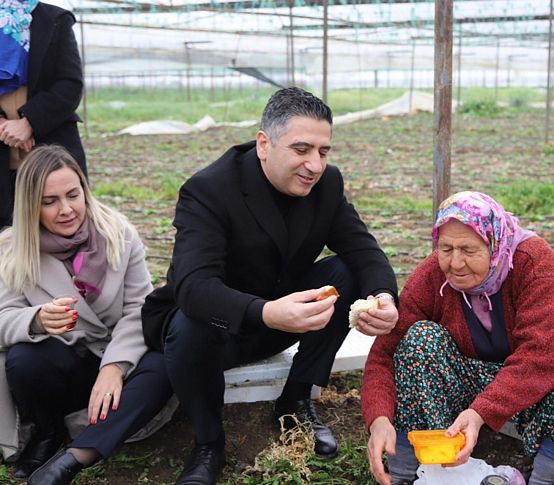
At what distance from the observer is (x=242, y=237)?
2.32 metres

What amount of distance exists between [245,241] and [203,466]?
689mm

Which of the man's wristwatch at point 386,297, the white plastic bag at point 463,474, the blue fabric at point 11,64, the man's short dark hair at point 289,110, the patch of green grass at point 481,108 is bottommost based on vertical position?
the white plastic bag at point 463,474

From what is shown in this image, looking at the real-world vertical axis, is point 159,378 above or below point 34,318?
below

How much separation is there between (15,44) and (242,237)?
127cm

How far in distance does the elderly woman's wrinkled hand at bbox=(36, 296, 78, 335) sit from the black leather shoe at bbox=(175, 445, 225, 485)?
0.55 metres

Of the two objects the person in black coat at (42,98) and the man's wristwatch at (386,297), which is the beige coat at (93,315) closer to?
the person in black coat at (42,98)

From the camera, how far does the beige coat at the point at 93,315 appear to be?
239 centimetres

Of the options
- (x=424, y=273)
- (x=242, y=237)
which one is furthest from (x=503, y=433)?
(x=242, y=237)

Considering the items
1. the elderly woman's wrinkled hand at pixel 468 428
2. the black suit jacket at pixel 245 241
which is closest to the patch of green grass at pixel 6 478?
the black suit jacket at pixel 245 241

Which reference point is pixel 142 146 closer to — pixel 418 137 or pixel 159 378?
pixel 418 137

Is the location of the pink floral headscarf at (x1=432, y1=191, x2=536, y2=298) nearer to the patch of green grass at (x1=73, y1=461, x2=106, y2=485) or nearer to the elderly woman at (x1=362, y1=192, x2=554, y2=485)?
the elderly woman at (x1=362, y1=192, x2=554, y2=485)

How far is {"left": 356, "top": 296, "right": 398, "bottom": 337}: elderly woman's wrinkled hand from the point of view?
2131 mm

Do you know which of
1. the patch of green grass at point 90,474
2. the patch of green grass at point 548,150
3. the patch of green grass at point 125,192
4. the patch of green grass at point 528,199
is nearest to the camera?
the patch of green grass at point 90,474

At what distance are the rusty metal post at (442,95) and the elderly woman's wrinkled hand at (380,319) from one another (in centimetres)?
95
